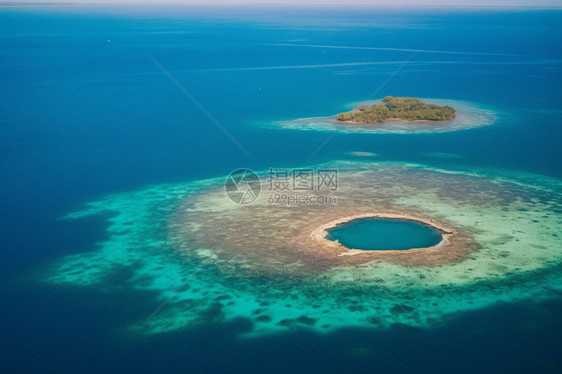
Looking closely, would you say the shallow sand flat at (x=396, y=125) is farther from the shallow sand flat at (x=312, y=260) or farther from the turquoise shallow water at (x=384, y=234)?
the turquoise shallow water at (x=384, y=234)

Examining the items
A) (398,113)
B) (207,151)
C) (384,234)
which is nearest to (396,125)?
(398,113)

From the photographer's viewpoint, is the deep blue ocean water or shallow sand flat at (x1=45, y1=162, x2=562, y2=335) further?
shallow sand flat at (x1=45, y1=162, x2=562, y2=335)

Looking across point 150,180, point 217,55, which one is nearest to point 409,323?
point 150,180

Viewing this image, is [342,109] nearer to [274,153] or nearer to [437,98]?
[437,98]

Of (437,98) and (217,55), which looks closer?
(437,98)

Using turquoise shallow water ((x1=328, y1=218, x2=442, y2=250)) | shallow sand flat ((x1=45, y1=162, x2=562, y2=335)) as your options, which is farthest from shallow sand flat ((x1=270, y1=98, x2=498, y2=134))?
turquoise shallow water ((x1=328, y1=218, x2=442, y2=250))

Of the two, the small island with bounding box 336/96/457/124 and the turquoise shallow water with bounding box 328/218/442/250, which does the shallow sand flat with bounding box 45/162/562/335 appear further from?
the small island with bounding box 336/96/457/124
